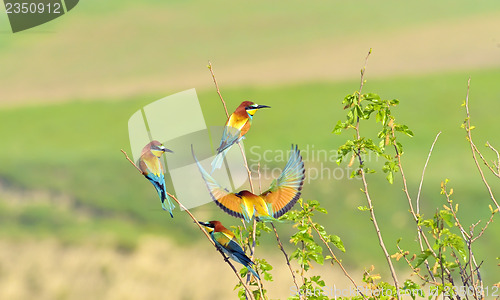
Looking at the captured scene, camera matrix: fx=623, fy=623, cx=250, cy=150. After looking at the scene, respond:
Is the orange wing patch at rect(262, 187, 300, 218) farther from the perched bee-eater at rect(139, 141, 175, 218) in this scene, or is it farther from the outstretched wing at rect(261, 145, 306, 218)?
the perched bee-eater at rect(139, 141, 175, 218)

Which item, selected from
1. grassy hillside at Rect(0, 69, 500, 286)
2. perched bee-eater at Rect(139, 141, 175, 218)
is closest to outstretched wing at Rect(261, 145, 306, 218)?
perched bee-eater at Rect(139, 141, 175, 218)

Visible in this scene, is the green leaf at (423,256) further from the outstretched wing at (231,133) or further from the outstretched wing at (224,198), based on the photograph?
the outstretched wing at (231,133)

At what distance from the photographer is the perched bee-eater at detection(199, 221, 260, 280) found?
121 inches

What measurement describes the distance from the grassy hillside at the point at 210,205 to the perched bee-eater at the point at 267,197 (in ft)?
17.6

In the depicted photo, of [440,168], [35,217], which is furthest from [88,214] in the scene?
[440,168]

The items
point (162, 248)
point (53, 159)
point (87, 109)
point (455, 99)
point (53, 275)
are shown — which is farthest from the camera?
point (87, 109)

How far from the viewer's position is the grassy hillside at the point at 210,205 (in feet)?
31.0

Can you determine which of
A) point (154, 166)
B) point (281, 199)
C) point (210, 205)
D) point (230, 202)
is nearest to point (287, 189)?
point (281, 199)

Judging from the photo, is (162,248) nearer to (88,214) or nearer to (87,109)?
(88,214)

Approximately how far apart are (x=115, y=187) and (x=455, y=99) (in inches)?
318

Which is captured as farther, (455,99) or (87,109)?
(87,109)

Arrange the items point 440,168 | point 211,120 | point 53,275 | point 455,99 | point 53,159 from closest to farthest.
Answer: point 53,275 < point 440,168 < point 53,159 < point 211,120 < point 455,99

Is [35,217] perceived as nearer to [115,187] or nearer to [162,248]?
[115,187]

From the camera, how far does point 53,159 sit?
12312 millimetres
